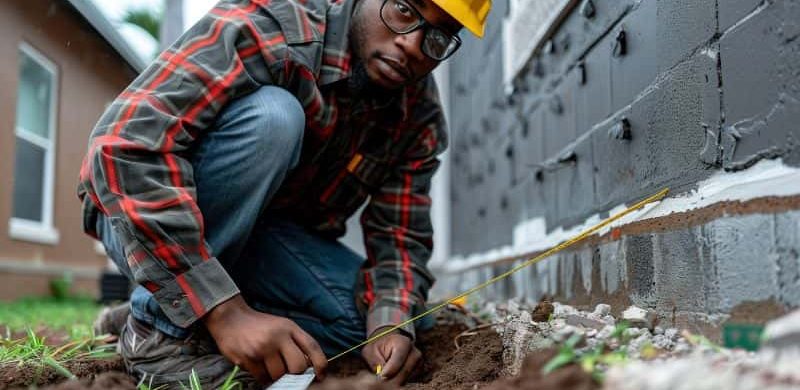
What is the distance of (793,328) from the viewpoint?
1.01 meters

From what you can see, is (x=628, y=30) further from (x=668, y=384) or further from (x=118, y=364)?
(x=118, y=364)

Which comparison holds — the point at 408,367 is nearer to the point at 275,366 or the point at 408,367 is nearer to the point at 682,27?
the point at 275,366

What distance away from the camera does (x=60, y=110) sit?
6.32m

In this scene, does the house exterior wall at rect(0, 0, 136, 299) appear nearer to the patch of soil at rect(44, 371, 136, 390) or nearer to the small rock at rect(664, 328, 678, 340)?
the patch of soil at rect(44, 371, 136, 390)

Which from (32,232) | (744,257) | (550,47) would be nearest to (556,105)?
(550,47)

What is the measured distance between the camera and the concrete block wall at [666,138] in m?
1.25

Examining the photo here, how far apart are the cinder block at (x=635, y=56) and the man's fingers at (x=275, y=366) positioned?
3.65 feet

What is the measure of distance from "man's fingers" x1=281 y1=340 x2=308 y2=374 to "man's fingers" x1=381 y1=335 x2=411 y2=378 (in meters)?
0.27

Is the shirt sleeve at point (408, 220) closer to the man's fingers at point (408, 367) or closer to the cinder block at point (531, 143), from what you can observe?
the man's fingers at point (408, 367)

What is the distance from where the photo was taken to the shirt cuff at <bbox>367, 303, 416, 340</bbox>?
2.04 meters

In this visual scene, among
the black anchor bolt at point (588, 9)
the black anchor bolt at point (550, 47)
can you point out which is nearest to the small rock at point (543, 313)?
the black anchor bolt at point (588, 9)

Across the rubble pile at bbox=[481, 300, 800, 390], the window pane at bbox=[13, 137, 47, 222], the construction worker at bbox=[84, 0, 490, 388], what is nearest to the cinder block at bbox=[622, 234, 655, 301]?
the rubble pile at bbox=[481, 300, 800, 390]

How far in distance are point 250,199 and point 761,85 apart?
3.70 feet

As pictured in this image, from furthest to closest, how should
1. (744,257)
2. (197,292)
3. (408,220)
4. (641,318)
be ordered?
(408,220), (197,292), (641,318), (744,257)
